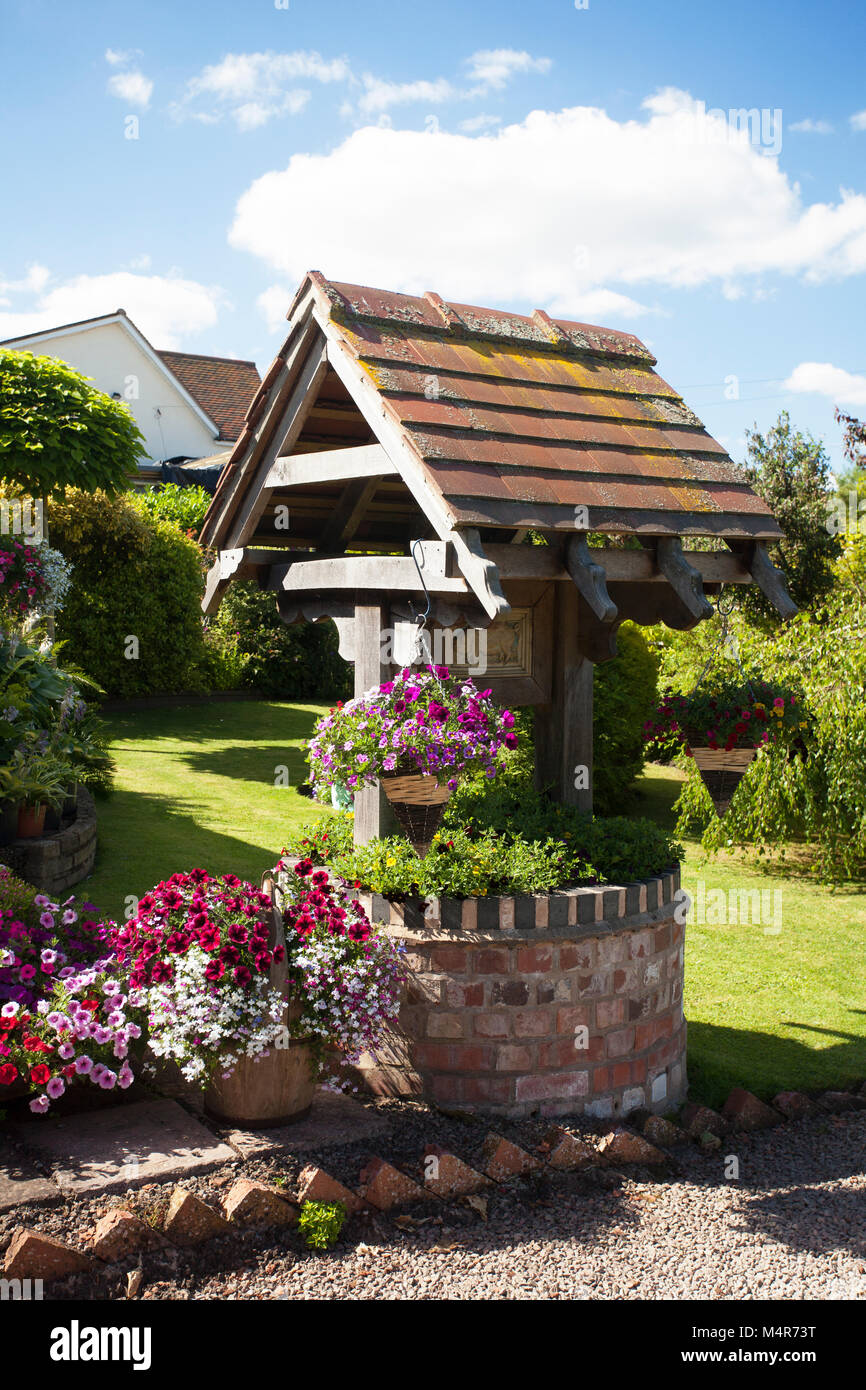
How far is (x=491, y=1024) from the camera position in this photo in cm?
514

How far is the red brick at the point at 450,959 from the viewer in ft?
16.8

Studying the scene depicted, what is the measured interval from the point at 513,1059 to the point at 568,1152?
483 mm

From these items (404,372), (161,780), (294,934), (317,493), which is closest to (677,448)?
(404,372)

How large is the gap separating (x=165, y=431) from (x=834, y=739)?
2158cm

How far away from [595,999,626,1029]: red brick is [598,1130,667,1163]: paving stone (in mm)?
491

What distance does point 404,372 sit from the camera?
5.58 metres

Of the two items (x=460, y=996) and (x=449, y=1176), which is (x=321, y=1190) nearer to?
(x=449, y=1176)

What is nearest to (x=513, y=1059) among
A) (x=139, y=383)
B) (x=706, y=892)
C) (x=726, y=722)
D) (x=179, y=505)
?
(x=726, y=722)

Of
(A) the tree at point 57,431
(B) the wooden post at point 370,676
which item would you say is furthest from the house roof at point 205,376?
(B) the wooden post at point 370,676

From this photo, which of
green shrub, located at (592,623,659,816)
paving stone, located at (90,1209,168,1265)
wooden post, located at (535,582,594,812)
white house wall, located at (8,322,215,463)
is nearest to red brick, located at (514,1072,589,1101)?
wooden post, located at (535,582,594,812)

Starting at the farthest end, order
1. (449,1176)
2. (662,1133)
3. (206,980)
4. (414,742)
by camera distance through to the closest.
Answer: (662,1133) → (414,742) → (449,1176) → (206,980)
